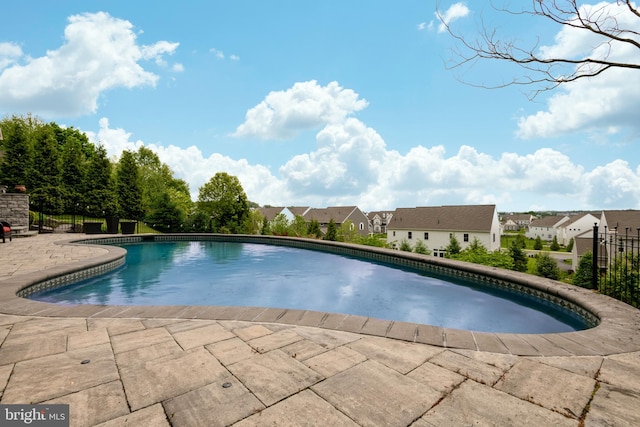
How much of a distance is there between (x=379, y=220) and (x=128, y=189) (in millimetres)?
55559

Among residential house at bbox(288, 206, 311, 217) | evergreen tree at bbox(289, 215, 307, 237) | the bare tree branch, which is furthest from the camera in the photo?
residential house at bbox(288, 206, 311, 217)

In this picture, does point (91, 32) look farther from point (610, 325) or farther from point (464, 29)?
point (610, 325)

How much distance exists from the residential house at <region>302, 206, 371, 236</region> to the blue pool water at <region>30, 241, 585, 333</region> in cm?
3564

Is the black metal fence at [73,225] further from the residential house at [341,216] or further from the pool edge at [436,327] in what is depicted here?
the residential house at [341,216]

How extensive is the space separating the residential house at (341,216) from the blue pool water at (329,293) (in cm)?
3564

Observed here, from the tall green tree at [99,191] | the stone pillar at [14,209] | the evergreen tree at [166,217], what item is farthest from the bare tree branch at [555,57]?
the evergreen tree at [166,217]

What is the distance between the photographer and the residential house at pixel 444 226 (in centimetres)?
2728

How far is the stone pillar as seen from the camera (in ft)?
40.0

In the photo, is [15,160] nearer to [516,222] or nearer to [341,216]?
[341,216]

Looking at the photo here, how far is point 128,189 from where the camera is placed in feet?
62.0

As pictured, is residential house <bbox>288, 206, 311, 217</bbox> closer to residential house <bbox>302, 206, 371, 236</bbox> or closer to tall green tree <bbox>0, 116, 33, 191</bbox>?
residential house <bbox>302, 206, 371, 236</bbox>

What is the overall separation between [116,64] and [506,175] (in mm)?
15545

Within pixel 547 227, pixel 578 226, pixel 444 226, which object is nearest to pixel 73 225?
pixel 444 226

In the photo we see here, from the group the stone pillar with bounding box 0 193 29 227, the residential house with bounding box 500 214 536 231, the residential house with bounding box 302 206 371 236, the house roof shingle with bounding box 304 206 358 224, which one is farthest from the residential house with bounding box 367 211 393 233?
the stone pillar with bounding box 0 193 29 227
